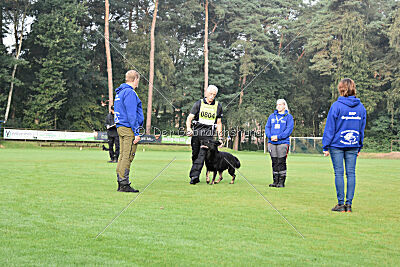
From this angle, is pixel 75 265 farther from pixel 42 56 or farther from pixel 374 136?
pixel 374 136

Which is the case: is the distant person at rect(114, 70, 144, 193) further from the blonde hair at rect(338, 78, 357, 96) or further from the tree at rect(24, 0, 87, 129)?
the tree at rect(24, 0, 87, 129)

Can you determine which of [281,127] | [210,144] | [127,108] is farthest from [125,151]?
[281,127]

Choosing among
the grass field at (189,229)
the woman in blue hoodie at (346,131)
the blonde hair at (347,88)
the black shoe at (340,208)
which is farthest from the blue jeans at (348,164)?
the blonde hair at (347,88)

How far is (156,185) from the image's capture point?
368 inches

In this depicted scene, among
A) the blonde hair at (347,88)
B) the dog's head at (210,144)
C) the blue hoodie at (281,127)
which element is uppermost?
the blonde hair at (347,88)

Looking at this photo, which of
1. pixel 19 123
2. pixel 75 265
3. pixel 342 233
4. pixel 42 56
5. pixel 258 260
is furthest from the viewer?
pixel 42 56

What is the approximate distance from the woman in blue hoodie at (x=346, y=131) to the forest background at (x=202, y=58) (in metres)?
36.5

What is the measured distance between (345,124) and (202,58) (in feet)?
147

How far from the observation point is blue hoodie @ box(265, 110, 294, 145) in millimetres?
9805

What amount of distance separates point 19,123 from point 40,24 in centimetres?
905

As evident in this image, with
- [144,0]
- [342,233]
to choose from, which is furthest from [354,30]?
[342,233]

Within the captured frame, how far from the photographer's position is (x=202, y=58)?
50.6 metres

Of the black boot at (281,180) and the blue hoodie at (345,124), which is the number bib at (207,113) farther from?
the blue hoodie at (345,124)

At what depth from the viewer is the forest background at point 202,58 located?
137 feet
